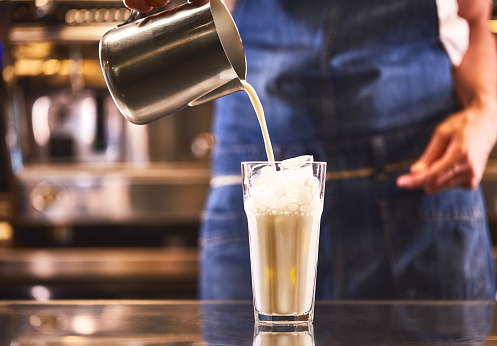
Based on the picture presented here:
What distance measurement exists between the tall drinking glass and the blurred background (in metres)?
1.47

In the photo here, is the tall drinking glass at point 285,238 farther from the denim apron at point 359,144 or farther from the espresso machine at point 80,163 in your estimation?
the espresso machine at point 80,163

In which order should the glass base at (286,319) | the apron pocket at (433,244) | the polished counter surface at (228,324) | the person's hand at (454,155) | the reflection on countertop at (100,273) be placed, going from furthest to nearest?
the reflection on countertop at (100,273) → the apron pocket at (433,244) → the person's hand at (454,155) → the glass base at (286,319) → the polished counter surface at (228,324)

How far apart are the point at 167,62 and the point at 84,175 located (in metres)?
1.64

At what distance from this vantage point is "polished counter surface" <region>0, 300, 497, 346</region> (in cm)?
75

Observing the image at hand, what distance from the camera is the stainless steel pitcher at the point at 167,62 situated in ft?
2.68

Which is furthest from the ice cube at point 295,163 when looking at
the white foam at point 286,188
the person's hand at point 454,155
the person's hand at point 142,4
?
the person's hand at point 454,155

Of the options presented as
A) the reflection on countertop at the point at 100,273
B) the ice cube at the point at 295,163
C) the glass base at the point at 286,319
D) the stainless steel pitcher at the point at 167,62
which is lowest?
the reflection on countertop at the point at 100,273

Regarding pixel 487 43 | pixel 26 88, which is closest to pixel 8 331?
pixel 487 43

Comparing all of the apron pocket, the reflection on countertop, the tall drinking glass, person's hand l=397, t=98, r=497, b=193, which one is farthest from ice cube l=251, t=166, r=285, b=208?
the reflection on countertop

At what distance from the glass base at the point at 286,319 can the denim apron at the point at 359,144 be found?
449 mm

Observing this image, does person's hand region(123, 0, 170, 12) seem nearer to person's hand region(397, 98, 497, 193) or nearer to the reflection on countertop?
person's hand region(397, 98, 497, 193)

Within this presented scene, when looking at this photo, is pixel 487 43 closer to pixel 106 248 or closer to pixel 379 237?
pixel 379 237

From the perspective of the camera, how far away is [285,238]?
0.86m

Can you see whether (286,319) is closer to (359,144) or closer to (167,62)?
(167,62)
